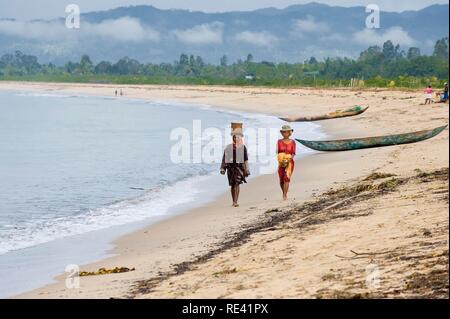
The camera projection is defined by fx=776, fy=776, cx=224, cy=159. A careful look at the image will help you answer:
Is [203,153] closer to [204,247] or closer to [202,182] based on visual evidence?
[202,182]

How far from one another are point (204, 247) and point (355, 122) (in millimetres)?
25279

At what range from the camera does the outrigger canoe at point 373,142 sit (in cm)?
1956

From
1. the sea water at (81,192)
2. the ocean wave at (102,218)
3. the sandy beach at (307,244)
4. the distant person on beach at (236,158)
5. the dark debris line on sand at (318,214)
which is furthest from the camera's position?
the distant person on beach at (236,158)

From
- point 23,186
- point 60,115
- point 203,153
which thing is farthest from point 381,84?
point 23,186

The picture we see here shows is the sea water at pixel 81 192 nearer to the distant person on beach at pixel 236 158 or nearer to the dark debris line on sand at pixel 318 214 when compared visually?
the distant person on beach at pixel 236 158

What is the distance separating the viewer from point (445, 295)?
604cm

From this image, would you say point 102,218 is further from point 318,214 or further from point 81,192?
point 318,214

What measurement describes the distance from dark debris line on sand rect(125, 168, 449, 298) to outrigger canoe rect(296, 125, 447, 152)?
4.67 m

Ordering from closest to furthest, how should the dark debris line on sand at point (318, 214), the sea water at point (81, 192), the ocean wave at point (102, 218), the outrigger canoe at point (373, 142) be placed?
the dark debris line on sand at point (318, 214), the sea water at point (81, 192), the ocean wave at point (102, 218), the outrigger canoe at point (373, 142)

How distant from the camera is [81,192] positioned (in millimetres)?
18703

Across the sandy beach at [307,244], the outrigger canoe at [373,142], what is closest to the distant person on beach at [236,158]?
the sandy beach at [307,244]

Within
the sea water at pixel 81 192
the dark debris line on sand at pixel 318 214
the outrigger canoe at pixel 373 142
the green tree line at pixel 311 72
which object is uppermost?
the green tree line at pixel 311 72

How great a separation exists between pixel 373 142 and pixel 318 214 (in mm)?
9327

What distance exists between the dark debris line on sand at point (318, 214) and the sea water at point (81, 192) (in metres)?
1.90
